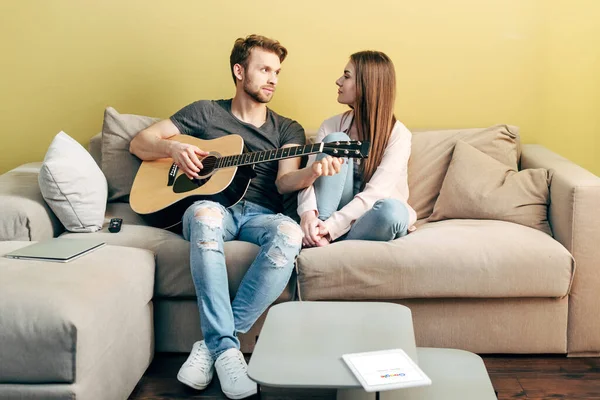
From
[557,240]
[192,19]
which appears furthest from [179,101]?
[557,240]

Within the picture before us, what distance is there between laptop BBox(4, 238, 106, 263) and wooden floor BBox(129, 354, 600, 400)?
17.1 inches

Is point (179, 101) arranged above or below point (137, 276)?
above

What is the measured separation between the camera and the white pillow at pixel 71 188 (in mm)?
2570

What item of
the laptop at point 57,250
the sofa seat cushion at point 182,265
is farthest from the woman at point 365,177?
the laptop at point 57,250

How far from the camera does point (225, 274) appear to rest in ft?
7.64

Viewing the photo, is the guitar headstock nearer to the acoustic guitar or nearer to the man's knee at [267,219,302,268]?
the acoustic guitar

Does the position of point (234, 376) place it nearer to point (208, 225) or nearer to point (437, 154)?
point (208, 225)

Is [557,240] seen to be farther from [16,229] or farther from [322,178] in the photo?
[16,229]

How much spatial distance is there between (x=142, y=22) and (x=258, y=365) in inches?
81.6

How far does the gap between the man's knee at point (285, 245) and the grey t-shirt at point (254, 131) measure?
0.35 m

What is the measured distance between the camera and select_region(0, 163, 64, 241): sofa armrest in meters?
Result: 2.52

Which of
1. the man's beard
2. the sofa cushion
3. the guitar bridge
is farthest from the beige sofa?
the man's beard

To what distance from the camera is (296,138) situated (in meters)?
2.88

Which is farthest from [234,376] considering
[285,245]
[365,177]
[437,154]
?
[437,154]
